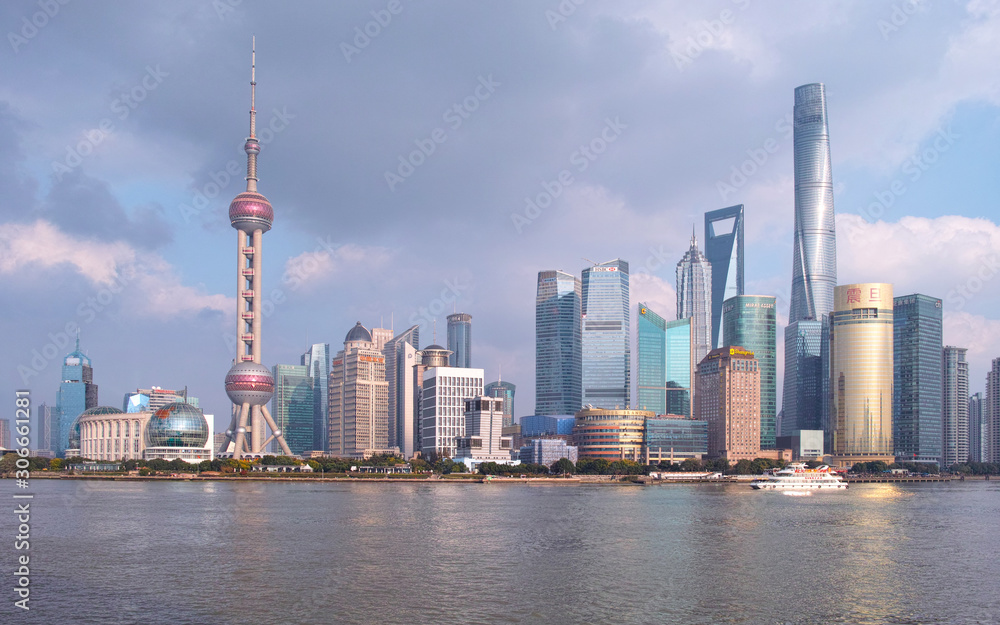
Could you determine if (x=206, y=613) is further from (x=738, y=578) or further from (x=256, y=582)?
(x=738, y=578)

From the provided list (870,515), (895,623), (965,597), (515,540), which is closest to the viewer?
(895,623)

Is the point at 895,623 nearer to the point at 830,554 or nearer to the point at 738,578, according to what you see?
the point at 738,578

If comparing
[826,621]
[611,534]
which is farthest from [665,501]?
[826,621]

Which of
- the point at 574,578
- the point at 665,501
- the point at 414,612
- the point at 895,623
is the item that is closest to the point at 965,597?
the point at 895,623

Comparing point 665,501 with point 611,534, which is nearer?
point 611,534

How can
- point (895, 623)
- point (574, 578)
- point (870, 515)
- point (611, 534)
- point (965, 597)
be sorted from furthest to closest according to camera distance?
point (870, 515) < point (611, 534) < point (574, 578) < point (965, 597) < point (895, 623)

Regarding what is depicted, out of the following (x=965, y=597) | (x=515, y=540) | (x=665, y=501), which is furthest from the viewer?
(x=665, y=501)
